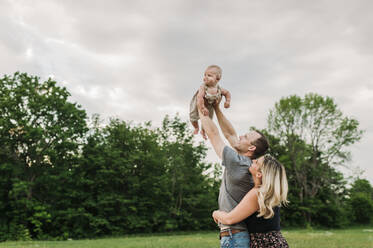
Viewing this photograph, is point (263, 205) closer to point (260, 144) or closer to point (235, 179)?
point (235, 179)

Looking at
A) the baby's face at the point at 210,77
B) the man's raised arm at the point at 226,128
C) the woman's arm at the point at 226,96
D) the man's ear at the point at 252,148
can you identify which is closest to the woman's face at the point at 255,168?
the man's ear at the point at 252,148

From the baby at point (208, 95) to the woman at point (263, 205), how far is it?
107 centimetres

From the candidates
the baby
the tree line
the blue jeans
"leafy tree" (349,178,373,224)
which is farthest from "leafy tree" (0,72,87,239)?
"leafy tree" (349,178,373,224)

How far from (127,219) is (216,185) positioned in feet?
39.4

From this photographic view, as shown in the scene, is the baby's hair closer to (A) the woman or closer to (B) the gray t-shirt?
(B) the gray t-shirt

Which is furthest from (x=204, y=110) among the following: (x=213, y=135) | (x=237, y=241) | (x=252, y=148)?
(x=237, y=241)

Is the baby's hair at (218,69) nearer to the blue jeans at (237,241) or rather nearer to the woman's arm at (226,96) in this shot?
the woman's arm at (226,96)

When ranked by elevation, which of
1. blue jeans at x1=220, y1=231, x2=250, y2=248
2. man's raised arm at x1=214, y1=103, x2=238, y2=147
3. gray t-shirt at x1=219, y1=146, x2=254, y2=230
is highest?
man's raised arm at x1=214, y1=103, x2=238, y2=147

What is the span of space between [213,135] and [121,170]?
1208 inches

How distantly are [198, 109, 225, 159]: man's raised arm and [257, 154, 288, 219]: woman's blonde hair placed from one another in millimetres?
518

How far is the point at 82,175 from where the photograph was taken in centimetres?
3161

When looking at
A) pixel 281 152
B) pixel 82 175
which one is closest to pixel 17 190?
pixel 82 175

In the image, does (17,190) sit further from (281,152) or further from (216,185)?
(281,152)

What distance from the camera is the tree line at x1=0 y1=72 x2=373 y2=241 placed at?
2886 centimetres
